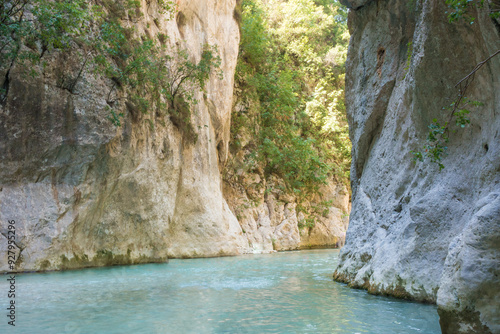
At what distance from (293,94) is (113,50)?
15.3 m

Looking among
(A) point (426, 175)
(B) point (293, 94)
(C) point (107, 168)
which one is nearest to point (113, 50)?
(C) point (107, 168)

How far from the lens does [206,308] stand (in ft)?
17.7

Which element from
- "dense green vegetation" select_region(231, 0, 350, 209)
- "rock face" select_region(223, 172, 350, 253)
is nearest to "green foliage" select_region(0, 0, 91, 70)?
"rock face" select_region(223, 172, 350, 253)

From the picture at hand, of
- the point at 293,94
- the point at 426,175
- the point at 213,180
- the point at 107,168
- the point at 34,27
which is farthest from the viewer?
the point at 293,94

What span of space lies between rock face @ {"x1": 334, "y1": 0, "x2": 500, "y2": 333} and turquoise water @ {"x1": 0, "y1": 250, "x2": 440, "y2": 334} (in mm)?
640

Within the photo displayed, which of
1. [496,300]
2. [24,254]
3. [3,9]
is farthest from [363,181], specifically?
[3,9]

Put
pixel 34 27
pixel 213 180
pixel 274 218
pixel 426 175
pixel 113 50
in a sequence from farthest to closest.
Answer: pixel 274 218 → pixel 213 180 → pixel 113 50 → pixel 34 27 → pixel 426 175

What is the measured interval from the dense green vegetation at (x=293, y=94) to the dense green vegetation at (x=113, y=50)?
7.00 metres

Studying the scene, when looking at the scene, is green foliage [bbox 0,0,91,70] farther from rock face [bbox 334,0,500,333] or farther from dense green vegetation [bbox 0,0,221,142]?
rock face [bbox 334,0,500,333]

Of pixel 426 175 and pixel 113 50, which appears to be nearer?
pixel 426 175

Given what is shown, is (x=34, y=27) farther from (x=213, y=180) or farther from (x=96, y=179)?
(x=213, y=180)

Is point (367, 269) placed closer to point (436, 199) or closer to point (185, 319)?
point (436, 199)

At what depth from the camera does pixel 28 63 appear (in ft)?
33.0

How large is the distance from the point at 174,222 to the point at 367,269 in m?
10.1
